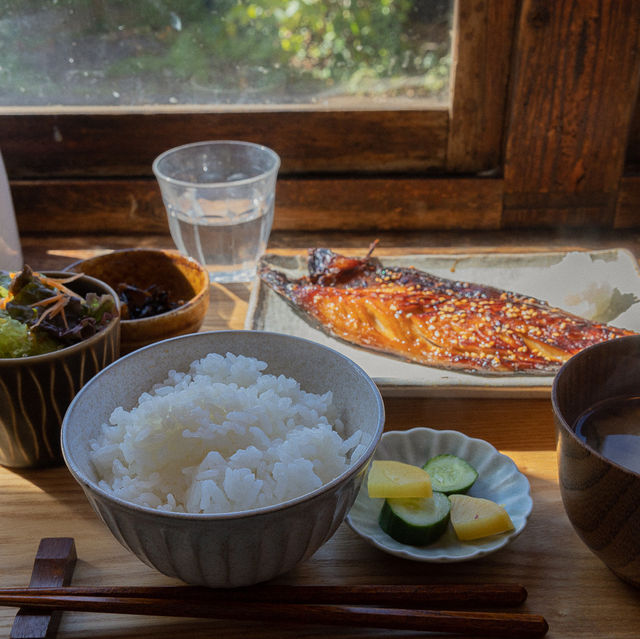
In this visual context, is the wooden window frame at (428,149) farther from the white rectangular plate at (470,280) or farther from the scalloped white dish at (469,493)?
the scalloped white dish at (469,493)

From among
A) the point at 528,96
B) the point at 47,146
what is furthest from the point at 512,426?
the point at 47,146

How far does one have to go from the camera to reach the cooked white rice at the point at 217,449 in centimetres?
93

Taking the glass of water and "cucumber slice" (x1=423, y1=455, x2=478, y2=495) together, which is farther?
the glass of water

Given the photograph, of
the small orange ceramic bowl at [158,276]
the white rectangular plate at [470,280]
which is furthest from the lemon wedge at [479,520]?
the small orange ceramic bowl at [158,276]

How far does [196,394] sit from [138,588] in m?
0.28

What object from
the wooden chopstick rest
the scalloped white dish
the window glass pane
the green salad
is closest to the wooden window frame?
the window glass pane

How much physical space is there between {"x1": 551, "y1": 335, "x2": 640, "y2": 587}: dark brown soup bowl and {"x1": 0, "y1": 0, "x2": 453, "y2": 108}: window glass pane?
4.34ft

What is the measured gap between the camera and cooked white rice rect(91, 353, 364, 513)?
0.93 m

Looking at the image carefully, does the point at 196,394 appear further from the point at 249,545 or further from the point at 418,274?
the point at 418,274

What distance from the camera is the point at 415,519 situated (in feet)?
Result: 3.43

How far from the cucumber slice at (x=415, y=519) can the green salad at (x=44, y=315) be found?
0.58 metres

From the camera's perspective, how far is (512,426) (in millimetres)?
1379

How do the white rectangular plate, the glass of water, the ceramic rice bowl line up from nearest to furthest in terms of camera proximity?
the ceramic rice bowl → the white rectangular plate → the glass of water

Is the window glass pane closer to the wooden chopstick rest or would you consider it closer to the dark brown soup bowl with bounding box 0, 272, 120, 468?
the dark brown soup bowl with bounding box 0, 272, 120, 468
